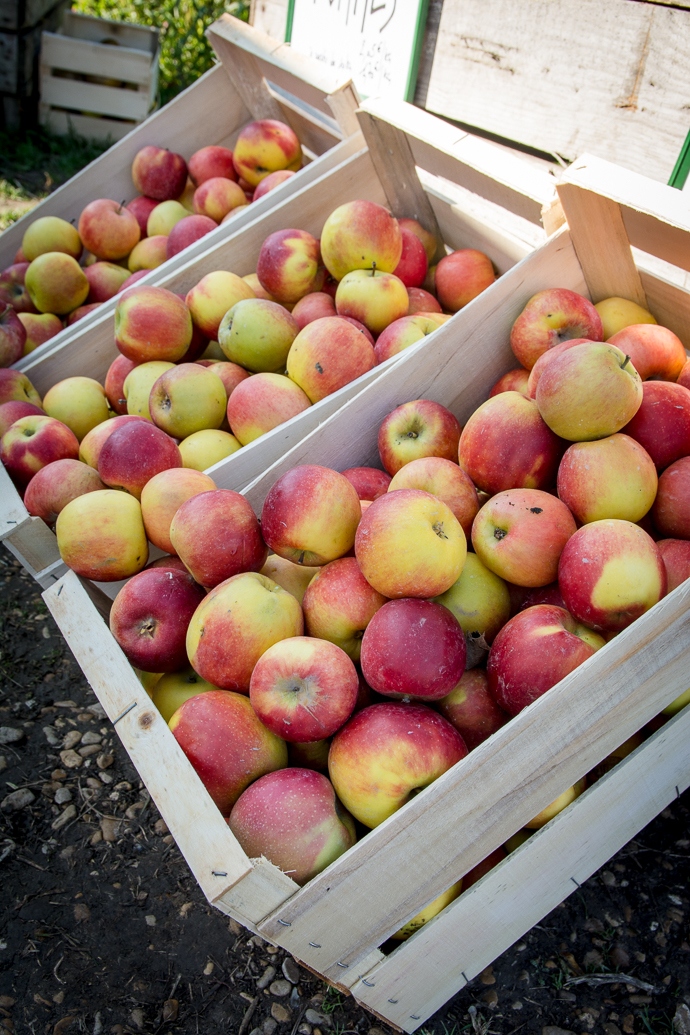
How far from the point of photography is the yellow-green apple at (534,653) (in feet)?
4.05

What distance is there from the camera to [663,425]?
156 cm

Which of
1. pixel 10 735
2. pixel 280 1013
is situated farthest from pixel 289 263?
pixel 280 1013

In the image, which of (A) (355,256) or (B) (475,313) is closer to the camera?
(B) (475,313)

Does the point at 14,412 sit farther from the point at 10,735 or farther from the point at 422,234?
the point at 422,234

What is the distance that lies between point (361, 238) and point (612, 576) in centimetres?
152

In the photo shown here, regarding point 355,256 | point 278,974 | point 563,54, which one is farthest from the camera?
point 563,54

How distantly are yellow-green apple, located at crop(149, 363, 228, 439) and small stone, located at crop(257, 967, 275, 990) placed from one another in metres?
1.62

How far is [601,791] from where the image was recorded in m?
1.37

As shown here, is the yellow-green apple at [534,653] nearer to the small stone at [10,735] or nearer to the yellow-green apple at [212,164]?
the small stone at [10,735]

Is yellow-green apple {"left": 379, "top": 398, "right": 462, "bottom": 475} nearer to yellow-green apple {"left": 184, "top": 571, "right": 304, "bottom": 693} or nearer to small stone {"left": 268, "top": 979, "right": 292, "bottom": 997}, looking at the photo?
yellow-green apple {"left": 184, "top": 571, "right": 304, "bottom": 693}

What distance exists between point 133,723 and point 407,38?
11.0 ft

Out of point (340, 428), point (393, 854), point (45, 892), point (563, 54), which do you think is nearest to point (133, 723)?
point (393, 854)

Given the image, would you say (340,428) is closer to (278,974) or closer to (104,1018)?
(278,974)

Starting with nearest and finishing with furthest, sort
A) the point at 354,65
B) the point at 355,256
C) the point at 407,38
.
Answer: the point at 355,256 → the point at 407,38 → the point at 354,65
